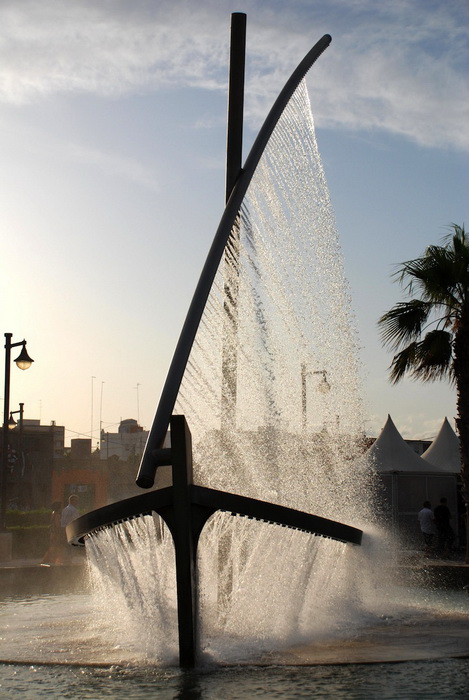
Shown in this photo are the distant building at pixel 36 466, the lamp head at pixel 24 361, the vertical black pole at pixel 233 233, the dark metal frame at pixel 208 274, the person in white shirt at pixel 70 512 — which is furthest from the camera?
the distant building at pixel 36 466

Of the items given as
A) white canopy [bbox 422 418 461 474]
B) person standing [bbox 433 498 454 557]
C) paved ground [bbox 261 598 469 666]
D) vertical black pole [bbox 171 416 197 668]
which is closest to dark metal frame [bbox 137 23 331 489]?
vertical black pole [bbox 171 416 197 668]

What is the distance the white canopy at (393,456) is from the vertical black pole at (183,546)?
1730cm

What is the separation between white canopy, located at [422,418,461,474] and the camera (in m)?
26.0

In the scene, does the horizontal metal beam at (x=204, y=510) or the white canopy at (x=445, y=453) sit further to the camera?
the white canopy at (x=445, y=453)

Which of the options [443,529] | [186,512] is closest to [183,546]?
[186,512]

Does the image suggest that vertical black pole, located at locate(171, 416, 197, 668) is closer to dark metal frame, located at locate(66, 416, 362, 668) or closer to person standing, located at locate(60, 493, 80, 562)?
dark metal frame, located at locate(66, 416, 362, 668)

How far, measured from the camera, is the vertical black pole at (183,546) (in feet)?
22.4

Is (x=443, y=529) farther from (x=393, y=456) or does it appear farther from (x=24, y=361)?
(x=24, y=361)

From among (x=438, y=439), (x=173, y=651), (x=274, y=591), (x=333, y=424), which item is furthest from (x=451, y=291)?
(x=173, y=651)

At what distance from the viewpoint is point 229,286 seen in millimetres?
10742

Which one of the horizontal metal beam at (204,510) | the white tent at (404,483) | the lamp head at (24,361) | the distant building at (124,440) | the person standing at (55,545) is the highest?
the distant building at (124,440)

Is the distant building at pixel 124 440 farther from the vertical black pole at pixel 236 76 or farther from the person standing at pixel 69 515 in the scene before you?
the vertical black pole at pixel 236 76

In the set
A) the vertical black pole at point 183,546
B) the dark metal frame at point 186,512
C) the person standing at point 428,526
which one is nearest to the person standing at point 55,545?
the person standing at point 428,526

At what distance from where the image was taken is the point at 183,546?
687 centimetres
